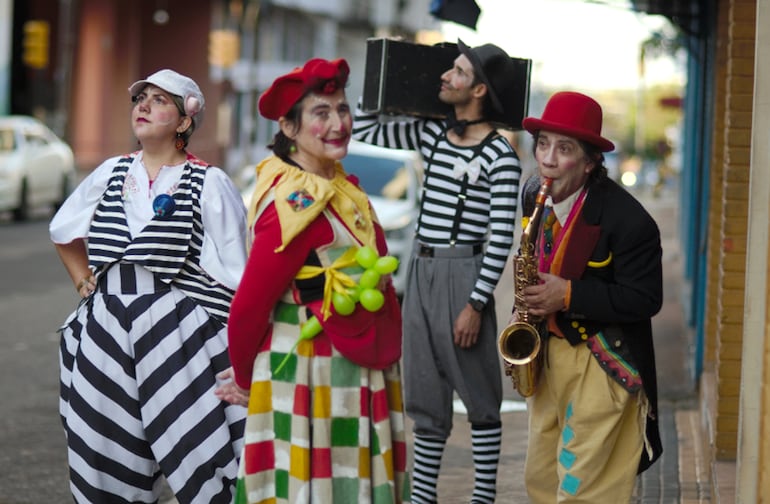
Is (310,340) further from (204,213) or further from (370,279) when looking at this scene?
(204,213)

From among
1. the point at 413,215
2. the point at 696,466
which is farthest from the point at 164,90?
the point at 413,215

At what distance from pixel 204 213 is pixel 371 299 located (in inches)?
45.7

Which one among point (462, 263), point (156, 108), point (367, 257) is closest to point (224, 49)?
point (462, 263)

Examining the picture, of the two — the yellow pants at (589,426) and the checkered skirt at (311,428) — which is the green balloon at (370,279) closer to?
the checkered skirt at (311,428)

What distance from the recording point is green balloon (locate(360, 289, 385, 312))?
14.9ft

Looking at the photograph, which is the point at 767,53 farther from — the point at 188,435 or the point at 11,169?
the point at 11,169

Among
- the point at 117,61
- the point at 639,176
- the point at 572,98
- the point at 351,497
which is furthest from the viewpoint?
the point at 639,176

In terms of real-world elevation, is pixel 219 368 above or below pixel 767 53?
below

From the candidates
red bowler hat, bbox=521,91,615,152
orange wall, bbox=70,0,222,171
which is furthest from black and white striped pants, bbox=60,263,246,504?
orange wall, bbox=70,0,222,171

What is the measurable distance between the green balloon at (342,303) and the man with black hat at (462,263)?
55.4 inches

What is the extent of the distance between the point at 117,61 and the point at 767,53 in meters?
40.9

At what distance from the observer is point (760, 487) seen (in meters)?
4.15

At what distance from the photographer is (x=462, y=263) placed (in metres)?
5.99

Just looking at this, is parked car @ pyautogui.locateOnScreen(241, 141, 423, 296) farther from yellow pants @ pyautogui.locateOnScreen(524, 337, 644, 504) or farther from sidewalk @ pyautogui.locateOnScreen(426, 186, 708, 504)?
yellow pants @ pyautogui.locateOnScreen(524, 337, 644, 504)
